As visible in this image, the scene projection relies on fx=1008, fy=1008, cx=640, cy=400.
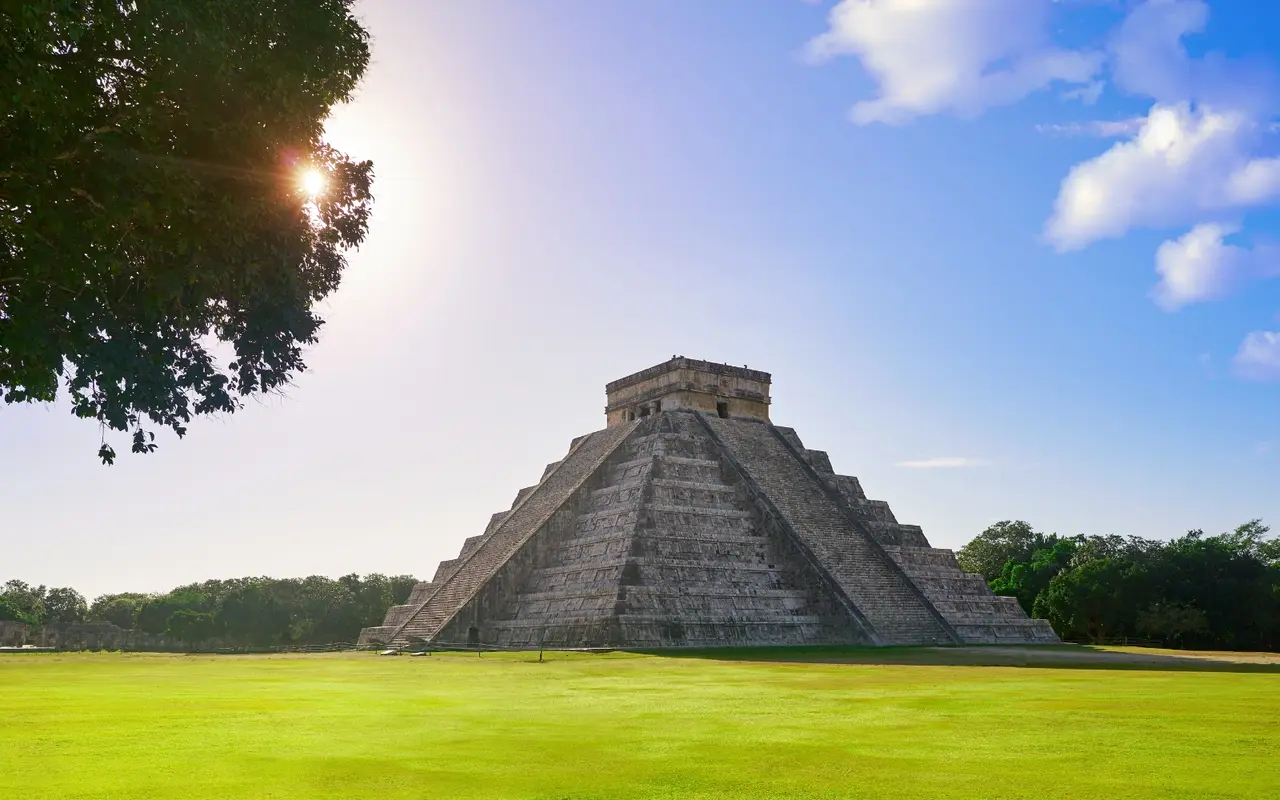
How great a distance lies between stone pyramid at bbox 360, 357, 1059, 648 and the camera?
30.8 meters

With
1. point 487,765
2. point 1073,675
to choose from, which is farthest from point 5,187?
point 1073,675

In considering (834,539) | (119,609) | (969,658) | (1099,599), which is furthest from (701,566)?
(119,609)

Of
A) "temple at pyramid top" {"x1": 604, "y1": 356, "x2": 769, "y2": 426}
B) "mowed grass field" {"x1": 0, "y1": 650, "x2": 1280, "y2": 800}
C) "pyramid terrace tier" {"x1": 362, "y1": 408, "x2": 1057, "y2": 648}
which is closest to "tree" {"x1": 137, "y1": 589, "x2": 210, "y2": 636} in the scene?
"pyramid terrace tier" {"x1": 362, "y1": 408, "x2": 1057, "y2": 648}

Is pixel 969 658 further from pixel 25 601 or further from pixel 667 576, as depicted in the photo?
pixel 25 601

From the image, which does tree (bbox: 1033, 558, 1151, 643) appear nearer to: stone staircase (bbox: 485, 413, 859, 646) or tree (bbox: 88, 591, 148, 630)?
stone staircase (bbox: 485, 413, 859, 646)

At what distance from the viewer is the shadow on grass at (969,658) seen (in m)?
22.7

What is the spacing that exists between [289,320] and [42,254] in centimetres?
308

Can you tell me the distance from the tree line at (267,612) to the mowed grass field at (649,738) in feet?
161

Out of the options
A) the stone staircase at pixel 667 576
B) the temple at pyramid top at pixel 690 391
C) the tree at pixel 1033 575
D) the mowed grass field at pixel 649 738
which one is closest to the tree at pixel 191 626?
the temple at pyramid top at pixel 690 391

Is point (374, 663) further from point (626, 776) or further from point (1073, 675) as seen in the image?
point (626, 776)

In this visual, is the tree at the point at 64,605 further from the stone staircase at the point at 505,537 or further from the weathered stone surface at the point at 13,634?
the stone staircase at the point at 505,537

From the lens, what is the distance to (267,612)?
212 ft

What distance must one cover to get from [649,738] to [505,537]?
3020 centimetres

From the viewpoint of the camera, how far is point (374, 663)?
82.5ft
